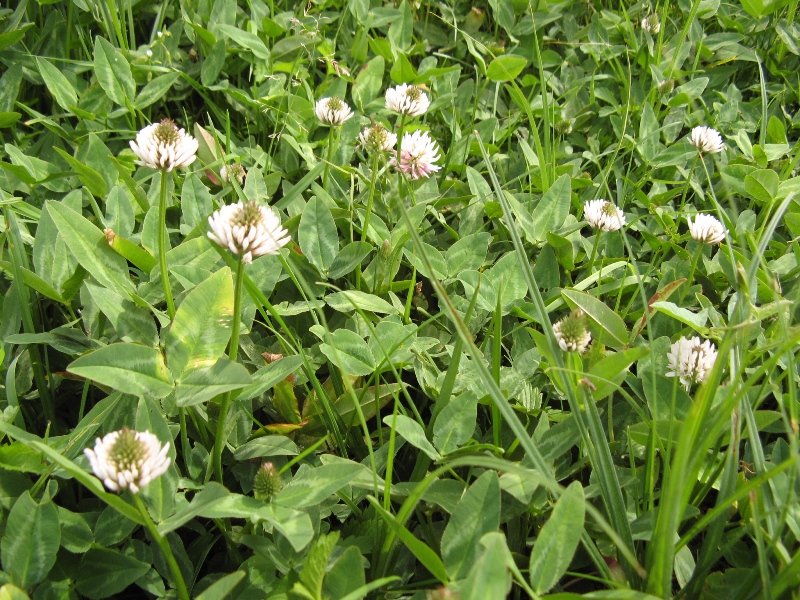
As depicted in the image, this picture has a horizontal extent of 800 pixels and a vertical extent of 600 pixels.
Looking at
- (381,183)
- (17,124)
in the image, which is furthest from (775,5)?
(17,124)

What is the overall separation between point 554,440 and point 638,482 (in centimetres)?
16

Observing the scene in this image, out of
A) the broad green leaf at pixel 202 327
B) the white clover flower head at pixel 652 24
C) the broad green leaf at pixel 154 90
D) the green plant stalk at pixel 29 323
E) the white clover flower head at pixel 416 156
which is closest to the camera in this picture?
the broad green leaf at pixel 202 327

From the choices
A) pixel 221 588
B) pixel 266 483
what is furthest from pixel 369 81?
pixel 221 588

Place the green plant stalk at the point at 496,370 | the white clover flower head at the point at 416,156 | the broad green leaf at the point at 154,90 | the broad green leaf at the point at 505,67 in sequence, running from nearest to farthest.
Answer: the green plant stalk at the point at 496,370
the white clover flower head at the point at 416,156
the broad green leaf at the point at 154,90
the broad green leaf at the point at 505,67

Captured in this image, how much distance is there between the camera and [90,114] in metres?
1.97

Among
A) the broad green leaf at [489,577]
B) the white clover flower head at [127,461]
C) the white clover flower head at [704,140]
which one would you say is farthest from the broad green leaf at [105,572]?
the white clover flower head at [704,140]

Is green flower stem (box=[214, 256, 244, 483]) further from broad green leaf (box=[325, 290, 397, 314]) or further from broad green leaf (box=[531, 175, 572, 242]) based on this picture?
broad green leaf (box=[531, 175, 572, 242])

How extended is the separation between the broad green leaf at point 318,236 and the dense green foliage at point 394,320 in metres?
0.02

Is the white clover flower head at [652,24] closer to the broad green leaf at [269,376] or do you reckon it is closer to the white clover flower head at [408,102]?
the white clover flower head at [408,102]

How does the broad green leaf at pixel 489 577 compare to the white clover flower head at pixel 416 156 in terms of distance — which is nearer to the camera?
the broad green leaf at pixel 489 577

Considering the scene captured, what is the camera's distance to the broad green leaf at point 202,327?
1.18 meters

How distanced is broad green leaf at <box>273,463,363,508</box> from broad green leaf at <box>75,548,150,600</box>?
0.25 meters

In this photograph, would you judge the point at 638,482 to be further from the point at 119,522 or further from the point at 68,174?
the point at 68,174

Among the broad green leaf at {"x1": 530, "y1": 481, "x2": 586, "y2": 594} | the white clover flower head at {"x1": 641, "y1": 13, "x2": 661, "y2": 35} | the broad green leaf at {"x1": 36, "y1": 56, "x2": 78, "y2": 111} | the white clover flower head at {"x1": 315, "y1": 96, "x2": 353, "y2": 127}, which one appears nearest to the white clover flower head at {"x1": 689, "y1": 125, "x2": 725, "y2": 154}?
the white clover flower head at {"x1": 641, "y1": 13, "x2": 661, "y2": 35}
